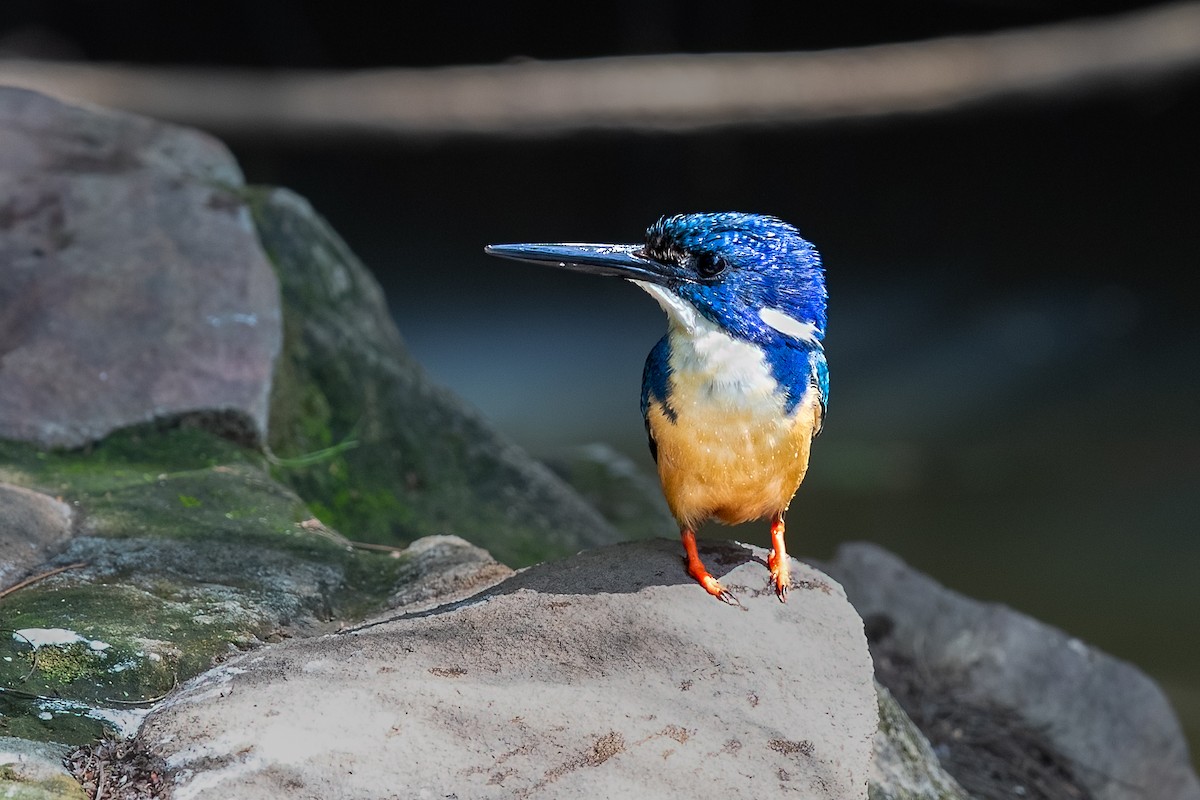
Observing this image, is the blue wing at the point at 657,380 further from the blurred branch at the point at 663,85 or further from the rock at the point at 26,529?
the blurred branch at the point at 663,85

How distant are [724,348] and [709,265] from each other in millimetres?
184

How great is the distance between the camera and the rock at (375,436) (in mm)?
4359

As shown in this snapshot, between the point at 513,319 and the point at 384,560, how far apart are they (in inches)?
243

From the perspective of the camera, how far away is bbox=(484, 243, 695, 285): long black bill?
9.36ft

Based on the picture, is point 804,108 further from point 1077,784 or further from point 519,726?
point 519,726

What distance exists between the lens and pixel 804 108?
905 centimetres

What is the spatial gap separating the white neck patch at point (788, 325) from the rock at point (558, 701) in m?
0.57

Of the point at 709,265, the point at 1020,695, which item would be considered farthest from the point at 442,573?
the point at 1020,695

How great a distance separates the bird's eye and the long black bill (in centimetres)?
3

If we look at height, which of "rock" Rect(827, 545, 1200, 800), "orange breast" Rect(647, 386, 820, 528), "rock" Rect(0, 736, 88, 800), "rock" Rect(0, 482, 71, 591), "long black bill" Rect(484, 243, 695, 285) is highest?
"long black bill" Rect(484, 243, 695, 285)

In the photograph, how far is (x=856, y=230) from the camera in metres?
9.42

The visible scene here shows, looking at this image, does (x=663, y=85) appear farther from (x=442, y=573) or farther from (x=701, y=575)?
(x=701, y=575)

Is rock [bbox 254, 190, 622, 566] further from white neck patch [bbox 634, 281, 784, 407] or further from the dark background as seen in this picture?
the dark background

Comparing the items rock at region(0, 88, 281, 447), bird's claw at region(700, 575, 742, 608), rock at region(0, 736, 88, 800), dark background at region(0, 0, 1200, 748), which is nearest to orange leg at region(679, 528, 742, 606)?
bird's claw at region(700, 575, 742, 608)
